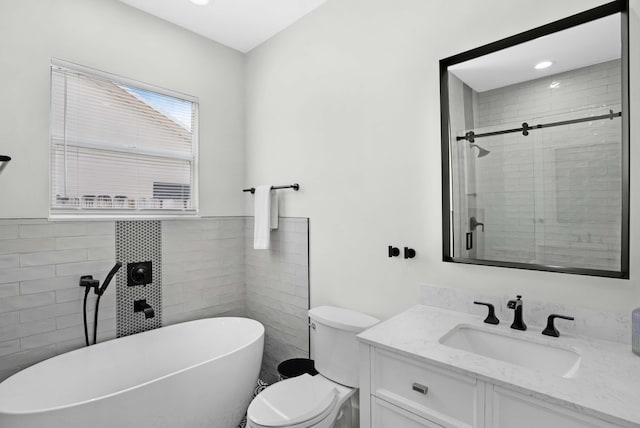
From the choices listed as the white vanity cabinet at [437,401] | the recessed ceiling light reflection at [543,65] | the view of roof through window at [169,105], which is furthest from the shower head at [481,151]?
the view of roof through window at [169,105]

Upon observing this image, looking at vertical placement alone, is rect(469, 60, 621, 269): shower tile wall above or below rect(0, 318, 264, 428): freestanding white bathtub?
above

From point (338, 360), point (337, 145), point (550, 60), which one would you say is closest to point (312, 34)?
point (337, 145)

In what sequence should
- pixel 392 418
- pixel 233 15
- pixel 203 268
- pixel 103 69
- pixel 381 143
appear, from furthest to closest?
1. pixel 203 268
2. pixel 233 15
3. pixel 103 69
4. pixel 381 143
5. pixel 392 418

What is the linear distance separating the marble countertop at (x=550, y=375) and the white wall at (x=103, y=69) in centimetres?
202

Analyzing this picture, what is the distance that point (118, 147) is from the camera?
236 cm

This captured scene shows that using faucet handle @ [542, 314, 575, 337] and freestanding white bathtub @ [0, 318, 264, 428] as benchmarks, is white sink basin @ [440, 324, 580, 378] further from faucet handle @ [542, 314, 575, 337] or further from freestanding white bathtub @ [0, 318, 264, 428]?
freestanding white bathtub @ [0, 318, 264, 428]

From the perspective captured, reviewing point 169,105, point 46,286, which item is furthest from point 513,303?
point 169,105

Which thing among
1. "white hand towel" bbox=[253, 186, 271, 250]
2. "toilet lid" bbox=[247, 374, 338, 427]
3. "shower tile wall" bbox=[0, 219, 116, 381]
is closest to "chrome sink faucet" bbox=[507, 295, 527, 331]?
"toilet lid" bbox=[247, 374, 338, 427]

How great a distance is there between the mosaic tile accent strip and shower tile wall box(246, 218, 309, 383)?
753 millimetres

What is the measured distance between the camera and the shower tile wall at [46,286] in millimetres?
1884

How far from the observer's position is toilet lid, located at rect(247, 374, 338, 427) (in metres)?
1.54

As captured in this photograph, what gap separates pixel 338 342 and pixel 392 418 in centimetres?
65

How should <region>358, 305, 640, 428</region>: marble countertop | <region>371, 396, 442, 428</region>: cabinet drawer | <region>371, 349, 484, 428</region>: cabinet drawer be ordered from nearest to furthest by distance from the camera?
<region>358, 305, 640, 428</region>: marble countertop → <region>371, 349, 484, 428</region>: cabinet drawer → <region>371, 396, 442, 428</region>: cabinet drawer

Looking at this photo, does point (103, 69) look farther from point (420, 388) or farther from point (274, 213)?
point (420, 388)
